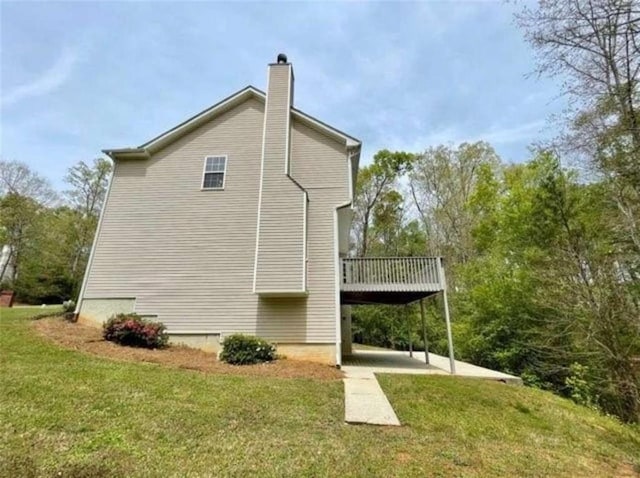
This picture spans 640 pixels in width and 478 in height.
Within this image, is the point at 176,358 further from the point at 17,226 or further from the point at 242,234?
the point at 17,226

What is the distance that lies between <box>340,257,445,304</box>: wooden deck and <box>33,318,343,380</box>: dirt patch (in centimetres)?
249

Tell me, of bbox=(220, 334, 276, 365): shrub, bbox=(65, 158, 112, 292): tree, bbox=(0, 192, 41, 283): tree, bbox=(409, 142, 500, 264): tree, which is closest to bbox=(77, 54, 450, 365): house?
bbox=(220, 334, 276, 365): shrub

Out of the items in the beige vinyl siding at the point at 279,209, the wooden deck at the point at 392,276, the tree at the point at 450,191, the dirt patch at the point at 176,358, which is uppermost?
the tree at the point at 450,191

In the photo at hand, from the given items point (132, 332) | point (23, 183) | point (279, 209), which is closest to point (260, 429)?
point (132, 332)

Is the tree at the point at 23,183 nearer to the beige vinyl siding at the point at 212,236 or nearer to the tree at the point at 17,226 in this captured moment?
the tree at the point at 17,226

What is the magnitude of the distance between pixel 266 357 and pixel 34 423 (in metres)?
5.27

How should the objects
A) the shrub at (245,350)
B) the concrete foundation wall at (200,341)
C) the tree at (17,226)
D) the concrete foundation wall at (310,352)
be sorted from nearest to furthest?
1. the shrub at (245,350)
2. the concrete foundation wall at (310,352)
3. the concrete foundation wall at (200,341)
4. the tree at (17,226)

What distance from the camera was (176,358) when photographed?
8.28m

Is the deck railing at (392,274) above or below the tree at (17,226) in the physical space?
below

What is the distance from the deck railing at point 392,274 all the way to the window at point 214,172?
15.9 feet

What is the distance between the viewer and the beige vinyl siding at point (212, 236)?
31.9ft

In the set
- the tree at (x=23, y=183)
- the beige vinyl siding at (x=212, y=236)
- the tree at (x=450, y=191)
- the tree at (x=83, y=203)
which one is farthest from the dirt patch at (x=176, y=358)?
the tree at (x=23, y=183)

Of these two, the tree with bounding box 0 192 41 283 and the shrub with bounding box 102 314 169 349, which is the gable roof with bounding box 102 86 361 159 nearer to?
the shrub with bounding box 102 314 169 349

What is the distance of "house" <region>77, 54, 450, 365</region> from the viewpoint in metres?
9.59
